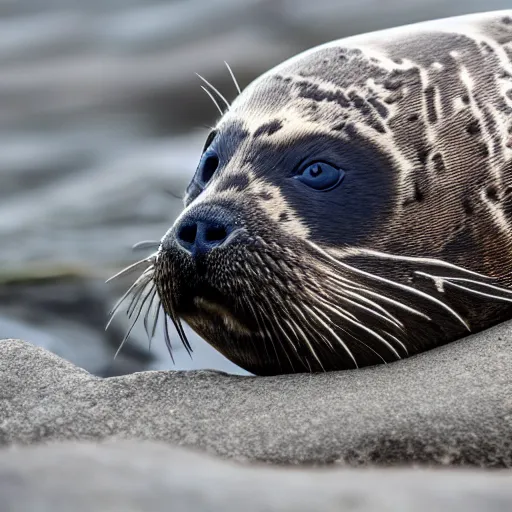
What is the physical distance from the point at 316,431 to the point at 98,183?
5.49 meters

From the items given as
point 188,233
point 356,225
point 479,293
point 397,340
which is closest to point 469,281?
point 479,293

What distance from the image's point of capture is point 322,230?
379 cm

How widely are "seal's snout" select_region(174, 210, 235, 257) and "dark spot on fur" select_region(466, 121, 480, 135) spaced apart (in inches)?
34.8

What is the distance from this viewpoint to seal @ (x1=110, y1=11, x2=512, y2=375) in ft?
12.2

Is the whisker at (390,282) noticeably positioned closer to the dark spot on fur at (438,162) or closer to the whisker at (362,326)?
the whisker at (362,326)

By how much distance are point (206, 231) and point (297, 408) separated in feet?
2.34

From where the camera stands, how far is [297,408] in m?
3.34

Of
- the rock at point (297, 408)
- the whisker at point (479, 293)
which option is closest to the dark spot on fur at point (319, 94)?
the whisker at point (479, 293)

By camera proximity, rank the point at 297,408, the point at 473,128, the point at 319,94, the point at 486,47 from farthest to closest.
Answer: the point at 486,47, the point at 319,94, the point at 473,128, the point at 297,408

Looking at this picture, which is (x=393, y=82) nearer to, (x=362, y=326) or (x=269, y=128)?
(x=269, y=128)

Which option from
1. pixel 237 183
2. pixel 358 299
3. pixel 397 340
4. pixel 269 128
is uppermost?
pixel 269 128

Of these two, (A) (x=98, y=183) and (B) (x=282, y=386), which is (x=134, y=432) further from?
(A) (x=98, y=183)

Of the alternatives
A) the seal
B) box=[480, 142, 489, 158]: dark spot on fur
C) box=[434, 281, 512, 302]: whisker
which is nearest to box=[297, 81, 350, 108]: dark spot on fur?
the seal

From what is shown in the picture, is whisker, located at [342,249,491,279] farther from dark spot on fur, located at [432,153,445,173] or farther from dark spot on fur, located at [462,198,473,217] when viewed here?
dark spot on fur, located at [432,153,445,173]
